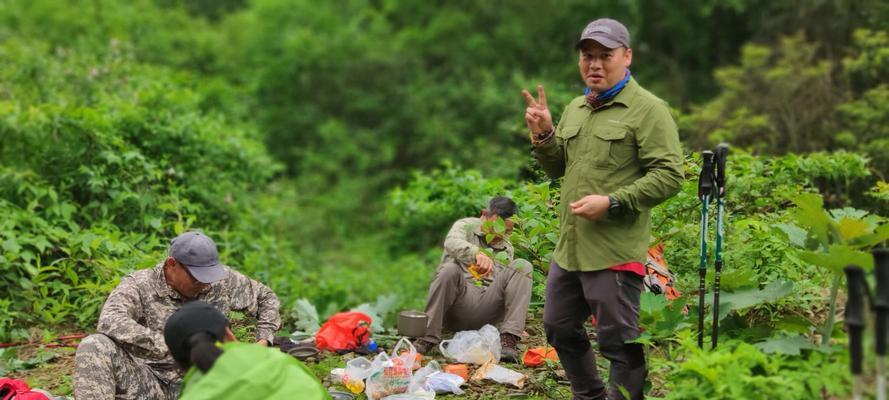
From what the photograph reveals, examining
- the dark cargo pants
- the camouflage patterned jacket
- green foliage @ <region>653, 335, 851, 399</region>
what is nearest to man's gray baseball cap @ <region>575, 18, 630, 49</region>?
the dark cargo pants

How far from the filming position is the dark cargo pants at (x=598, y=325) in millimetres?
3912

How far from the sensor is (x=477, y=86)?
17750 mm

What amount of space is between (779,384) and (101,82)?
883 cm

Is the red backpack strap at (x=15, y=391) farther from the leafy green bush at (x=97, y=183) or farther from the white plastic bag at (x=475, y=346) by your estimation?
the white plastic bag at (x=475, y=346)

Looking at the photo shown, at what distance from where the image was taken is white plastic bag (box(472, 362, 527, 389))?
17.1ft

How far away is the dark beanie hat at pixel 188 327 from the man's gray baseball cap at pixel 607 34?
6.33 feet

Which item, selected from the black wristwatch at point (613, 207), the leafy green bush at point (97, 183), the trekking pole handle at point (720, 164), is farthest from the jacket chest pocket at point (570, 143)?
the leafy green bush at point (97, 183)

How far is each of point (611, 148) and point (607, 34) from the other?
0.50 metres

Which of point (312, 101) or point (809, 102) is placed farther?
point (312, 101)

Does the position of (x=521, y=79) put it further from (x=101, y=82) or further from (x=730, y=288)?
(x=730, y=288)

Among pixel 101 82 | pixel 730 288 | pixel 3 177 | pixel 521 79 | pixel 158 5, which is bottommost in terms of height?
pixel 730 288

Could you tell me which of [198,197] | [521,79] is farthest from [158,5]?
[198,197]

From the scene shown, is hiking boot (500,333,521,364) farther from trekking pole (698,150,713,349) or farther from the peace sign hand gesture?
the peace sign hand gesture

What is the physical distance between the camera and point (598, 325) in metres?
Result: 3.95
